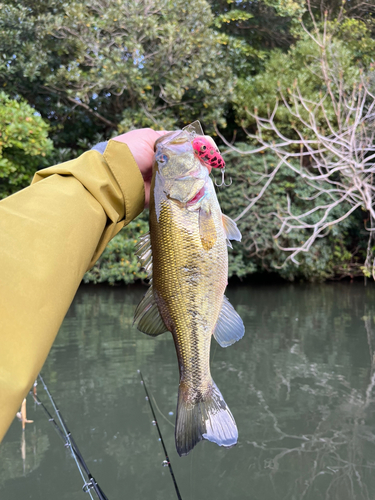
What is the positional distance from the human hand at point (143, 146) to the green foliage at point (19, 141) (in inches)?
352

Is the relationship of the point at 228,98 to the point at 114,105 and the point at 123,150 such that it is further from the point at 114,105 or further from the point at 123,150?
the point at 123,150

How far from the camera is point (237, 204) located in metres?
11.6

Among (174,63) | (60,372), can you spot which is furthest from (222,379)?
(174,63)

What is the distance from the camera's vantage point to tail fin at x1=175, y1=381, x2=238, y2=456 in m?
1.16

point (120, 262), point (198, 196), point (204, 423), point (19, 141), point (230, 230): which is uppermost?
point (198, 196)

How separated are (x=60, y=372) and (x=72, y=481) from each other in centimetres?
230

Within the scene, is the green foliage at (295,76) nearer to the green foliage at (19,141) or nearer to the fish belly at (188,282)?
the green foliage at (19,141)

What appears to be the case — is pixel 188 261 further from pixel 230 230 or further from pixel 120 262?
pixel 120 262

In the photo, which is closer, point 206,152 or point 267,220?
point 206,152

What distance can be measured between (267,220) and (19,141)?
5842 millimetres

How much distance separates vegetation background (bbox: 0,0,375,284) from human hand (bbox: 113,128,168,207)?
8.17 metres

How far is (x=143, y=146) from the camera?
1.35m

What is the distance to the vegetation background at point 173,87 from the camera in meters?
10.1

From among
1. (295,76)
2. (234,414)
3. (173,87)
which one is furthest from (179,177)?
(295,76)
